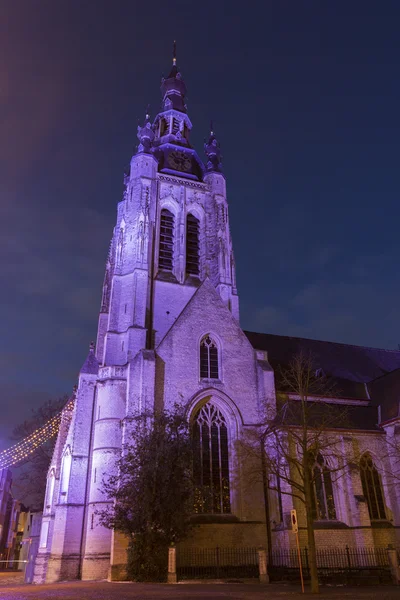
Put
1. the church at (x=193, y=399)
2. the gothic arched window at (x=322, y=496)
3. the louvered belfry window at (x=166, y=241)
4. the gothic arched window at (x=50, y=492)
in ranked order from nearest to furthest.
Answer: the church at (x=193, y=399)
the gothic arched window at (x=322, y=496)
the gothic arched window at (x=50, y=492)
the louvered belfry window at (x=166, y=241)

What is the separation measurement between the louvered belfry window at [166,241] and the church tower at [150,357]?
80mm

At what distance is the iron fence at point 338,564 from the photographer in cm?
1878

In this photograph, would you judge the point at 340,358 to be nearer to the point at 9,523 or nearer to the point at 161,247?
the point at 161,247

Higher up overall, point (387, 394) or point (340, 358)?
point (340, 358)

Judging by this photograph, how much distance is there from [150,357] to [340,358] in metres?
15.9

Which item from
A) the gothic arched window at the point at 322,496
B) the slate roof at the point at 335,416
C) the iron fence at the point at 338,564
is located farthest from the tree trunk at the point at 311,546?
the gothic arched window at the point at 322,496

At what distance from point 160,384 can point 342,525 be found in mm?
10698

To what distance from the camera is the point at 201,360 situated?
25.4 m

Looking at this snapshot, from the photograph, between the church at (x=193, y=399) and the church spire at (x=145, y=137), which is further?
the church spire at (x=145, y=137)

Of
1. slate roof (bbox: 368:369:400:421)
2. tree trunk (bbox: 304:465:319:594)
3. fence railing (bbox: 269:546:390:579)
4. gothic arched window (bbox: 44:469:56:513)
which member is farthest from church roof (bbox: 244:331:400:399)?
gothic arched window (bbox: 44:469:56:513)

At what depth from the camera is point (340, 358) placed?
33.8 m

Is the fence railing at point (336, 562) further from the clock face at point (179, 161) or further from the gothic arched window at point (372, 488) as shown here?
the clock face at point (179, 161)

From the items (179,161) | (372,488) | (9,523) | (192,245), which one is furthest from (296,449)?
(9,523)

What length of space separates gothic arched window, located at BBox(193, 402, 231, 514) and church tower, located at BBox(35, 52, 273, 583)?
0.08 m
